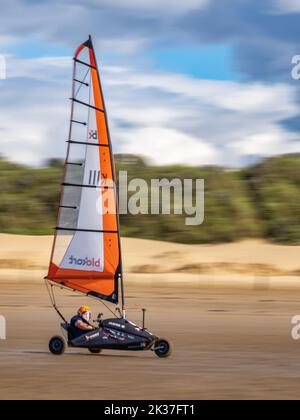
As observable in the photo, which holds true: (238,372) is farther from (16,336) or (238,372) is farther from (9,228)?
(9,228)

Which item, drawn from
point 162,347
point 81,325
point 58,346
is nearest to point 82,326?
point 81,325

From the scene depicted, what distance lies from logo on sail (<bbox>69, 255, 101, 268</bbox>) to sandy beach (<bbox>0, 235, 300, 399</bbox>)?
4.27 ft

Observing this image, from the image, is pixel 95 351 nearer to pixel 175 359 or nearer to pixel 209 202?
pixel 175 359

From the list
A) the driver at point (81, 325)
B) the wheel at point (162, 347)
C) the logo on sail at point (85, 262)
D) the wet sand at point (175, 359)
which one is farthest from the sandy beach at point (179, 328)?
the logo on sail at point (85, 262)

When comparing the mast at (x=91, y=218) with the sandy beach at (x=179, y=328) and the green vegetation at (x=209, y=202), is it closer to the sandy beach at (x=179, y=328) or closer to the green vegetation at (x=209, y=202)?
the sandy beach at (x=179, y=328)

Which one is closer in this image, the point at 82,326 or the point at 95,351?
the point at 82,326

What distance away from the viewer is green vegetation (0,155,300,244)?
152ft

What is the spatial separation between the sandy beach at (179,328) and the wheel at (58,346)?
0.64 ft

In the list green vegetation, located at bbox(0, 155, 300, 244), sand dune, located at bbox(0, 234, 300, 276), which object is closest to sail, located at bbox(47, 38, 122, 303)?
sand dune, located at bbox(0, 234, 300, 276)

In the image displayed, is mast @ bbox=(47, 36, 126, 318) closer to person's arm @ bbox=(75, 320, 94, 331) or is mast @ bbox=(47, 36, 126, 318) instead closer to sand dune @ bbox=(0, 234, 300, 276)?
person's arm @ bbox=(75, 320, 94, 331)

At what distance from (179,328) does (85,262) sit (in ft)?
15.4

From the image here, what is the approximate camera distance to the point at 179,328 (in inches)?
794
